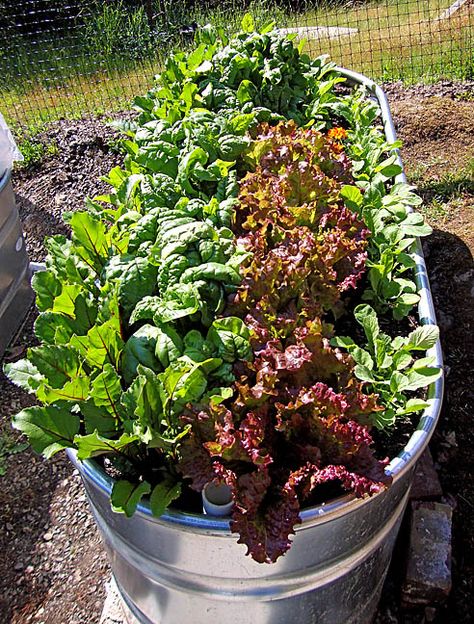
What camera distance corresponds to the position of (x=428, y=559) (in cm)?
229

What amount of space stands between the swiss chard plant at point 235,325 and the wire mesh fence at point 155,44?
333 cm

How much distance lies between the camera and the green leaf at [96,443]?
147cm

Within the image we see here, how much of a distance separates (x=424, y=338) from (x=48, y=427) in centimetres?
99

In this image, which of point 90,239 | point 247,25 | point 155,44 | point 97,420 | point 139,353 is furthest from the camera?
point 155,44

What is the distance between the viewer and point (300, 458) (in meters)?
1.61

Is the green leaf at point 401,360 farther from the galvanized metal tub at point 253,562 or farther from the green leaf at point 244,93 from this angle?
the green leaf at point 244,93

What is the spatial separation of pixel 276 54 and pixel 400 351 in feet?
5.86

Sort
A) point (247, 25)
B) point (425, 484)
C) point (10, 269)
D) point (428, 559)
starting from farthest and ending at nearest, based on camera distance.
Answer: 1. point (10, 269)
2. point (247, 25)
3. point (425, 484)
4. point (428, 559)

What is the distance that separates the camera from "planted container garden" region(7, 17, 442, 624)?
1.54 m

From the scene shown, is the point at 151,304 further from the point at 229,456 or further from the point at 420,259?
the point at 420,259

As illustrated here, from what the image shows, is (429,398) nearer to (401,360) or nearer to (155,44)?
(401,360)

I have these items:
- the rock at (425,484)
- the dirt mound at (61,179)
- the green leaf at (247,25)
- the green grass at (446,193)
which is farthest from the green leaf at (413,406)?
the dirt mound at (61,179)

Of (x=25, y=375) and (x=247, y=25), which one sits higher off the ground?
(x=247, y=25)

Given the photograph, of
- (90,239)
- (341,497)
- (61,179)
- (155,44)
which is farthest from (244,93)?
(155,44)
